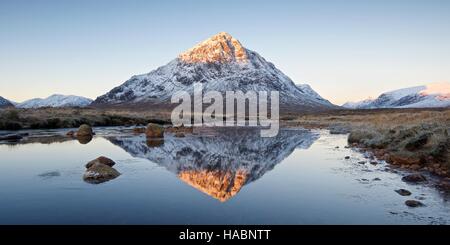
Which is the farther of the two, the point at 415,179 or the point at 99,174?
the point at 99,174

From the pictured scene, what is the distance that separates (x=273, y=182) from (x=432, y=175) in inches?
291

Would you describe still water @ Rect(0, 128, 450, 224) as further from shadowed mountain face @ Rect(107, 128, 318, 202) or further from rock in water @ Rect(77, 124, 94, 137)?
rock in water @ Rect(77, 124, 94, 137)

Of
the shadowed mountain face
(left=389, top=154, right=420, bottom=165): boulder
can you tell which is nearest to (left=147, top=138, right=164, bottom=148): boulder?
the shadowed mountain face

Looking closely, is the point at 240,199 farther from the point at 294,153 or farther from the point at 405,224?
the point at 294,153

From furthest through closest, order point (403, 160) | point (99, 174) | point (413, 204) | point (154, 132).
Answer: point (154, 132) < point (403, 160) < point (99, 174) < point (413, 204)

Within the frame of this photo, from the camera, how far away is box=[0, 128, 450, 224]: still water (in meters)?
11.3

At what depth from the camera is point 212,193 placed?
14711 mm

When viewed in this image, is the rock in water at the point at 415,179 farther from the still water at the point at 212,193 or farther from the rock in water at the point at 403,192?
the rock in water at the point at 403,192

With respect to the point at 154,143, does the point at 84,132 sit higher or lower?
higher

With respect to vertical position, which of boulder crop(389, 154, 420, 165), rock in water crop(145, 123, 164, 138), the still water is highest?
rock in water crop(145, 123, 164, 138)

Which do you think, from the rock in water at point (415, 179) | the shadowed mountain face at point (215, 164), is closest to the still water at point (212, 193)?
the shadowed mountain face at point (215, 164)

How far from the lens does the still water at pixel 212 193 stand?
11.3m

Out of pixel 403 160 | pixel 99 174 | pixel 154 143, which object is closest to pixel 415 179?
pixel 403 160

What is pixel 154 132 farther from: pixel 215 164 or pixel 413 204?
pixel 413 204
